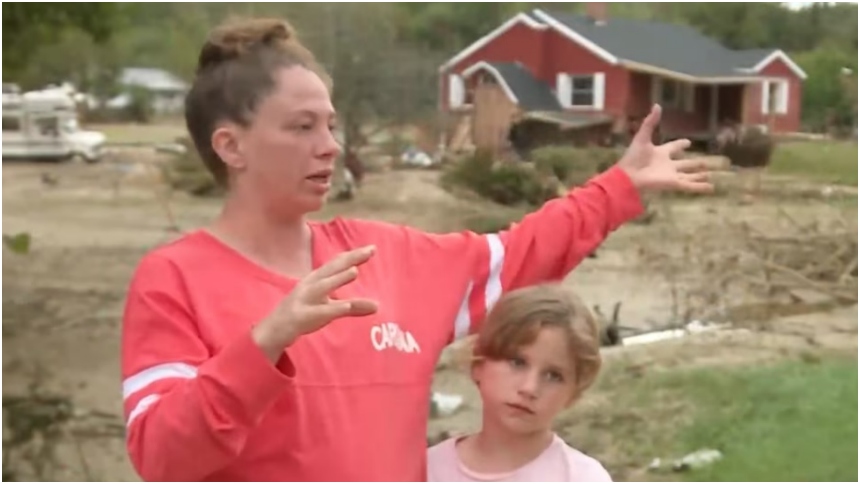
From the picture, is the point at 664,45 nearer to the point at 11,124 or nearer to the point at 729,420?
the point at 729,420

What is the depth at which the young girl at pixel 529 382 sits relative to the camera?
918mm

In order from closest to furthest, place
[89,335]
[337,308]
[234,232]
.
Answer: [337,308] → [234,232] → [89,335]

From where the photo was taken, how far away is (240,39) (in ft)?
2.72

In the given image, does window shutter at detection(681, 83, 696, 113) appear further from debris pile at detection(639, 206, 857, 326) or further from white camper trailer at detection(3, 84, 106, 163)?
white camper trailer at detection(3, 84, 106, 163)

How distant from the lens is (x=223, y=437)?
27.3 inches

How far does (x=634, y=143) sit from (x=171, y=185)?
1.13 m

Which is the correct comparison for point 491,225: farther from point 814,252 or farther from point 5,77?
point 5,77

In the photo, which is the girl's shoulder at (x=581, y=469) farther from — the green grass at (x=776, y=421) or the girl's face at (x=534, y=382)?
the green grass at (x=776, y=421)

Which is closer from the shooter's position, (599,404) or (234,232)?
(234,232)

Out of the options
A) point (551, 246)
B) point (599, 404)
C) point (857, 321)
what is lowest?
point (599, 404)

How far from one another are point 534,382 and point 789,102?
113cm

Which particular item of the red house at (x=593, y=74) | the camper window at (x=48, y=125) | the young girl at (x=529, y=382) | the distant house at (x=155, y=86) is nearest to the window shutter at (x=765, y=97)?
the red house at (x=593, y=74)

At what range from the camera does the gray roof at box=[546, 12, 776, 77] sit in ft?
6.07

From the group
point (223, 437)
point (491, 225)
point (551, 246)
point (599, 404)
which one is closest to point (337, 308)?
point (223, 437)
